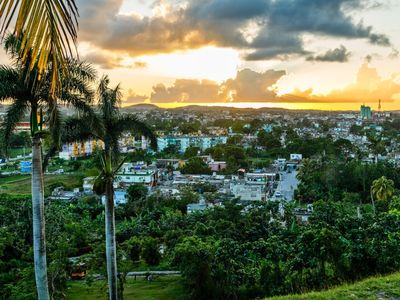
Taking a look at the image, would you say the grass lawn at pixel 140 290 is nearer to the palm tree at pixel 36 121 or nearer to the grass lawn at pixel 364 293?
the palm tree at pixel 36 121

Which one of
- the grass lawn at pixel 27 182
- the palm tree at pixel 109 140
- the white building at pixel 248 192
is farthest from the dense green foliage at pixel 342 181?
the palm tree at pixel 109 140

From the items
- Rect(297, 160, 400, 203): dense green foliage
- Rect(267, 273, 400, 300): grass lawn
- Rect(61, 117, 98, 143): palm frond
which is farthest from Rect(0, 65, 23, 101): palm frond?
Rect(297, 160, 400, 203): dense green foliage

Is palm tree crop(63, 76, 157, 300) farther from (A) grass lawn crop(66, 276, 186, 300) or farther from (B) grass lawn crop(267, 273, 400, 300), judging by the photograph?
(B) grass lawn crop(267, 273, 400, 300)

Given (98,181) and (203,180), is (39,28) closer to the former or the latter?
(98,181)

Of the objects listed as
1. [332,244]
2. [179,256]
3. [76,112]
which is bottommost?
[179,256]

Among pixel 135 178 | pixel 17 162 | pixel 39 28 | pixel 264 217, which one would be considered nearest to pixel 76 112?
pixel 39 28

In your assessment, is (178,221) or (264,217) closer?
(264,217)
